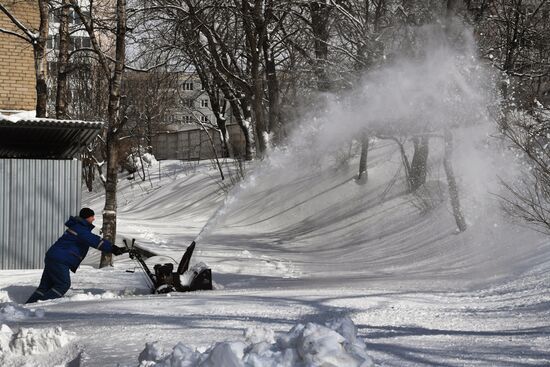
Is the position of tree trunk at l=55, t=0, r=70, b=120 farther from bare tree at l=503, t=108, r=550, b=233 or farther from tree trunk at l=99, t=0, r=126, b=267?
bare tree at l=503, t=108, r=550, b=233

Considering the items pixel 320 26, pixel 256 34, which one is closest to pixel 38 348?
pixel 320 26

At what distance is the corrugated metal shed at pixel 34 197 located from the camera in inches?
617

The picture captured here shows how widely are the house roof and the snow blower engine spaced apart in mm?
4602

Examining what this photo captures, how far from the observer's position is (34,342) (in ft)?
21.9


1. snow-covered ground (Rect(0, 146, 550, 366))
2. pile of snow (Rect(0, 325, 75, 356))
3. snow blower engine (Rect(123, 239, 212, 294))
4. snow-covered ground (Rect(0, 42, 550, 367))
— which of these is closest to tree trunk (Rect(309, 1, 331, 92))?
snow-covered ground (Rect(0, 42, 550, 367))

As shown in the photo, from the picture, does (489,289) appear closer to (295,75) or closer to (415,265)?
(415,265)

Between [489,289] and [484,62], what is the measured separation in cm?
774

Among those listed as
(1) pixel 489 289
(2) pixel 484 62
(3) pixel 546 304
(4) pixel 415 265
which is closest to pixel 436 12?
(2) pixel 484 62

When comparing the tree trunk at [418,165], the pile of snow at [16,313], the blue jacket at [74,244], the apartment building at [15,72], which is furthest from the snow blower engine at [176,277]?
the tree trunk at [418,165]

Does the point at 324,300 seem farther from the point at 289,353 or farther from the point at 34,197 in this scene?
the point at 34,197

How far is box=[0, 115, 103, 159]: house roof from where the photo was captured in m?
14.9

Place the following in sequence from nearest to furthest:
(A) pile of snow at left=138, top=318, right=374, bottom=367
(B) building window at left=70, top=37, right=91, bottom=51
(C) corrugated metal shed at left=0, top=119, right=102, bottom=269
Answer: (A) pile of snow at left=138, top=318, right=374, bottom=367 → (C) corrugated metal shed at left=0, top=119, right=102, bottom=269 → (B) building window at left=70, top=37, right=91, bottom=51

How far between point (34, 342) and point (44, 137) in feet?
33.5

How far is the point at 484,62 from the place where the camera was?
17.5 m
